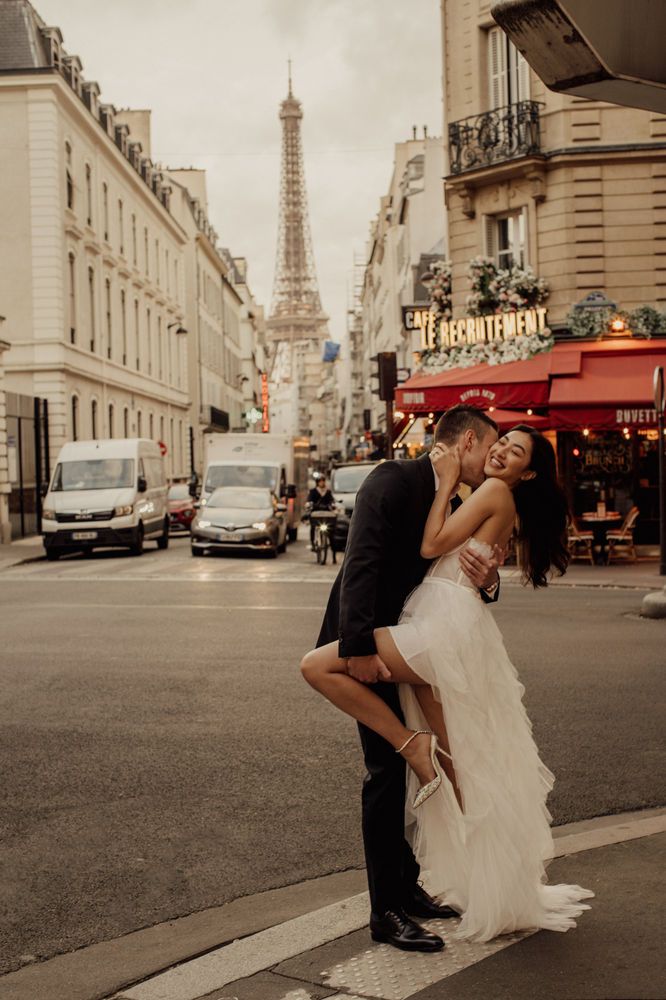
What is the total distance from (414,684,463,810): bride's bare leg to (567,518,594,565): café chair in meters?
18.4

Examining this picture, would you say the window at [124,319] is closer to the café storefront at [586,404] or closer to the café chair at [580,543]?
the café storefront at [586,404]

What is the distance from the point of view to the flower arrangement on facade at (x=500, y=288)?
2562 centimetres

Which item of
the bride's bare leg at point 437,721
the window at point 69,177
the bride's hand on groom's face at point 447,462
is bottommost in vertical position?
the bride's bare leg at point 437,721

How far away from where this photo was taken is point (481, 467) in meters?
4.55

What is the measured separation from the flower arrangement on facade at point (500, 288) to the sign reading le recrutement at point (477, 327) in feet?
0.63

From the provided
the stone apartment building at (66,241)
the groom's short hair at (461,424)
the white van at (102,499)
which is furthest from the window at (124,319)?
the groom's short hair at (461,424)

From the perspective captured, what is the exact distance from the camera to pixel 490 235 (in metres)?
27.9

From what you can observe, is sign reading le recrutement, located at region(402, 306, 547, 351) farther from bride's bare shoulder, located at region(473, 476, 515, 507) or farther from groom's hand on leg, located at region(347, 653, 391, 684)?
groom's hand on leg, located at region(347, 653, 391, 684)

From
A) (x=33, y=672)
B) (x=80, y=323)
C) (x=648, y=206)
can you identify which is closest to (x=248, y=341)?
(x=80, y=323)

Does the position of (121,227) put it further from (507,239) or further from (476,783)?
(476,783)

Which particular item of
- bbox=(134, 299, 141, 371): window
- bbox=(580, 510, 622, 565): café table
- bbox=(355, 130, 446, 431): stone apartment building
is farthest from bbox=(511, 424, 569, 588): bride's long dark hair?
bbox=(134, 299, 141, 371): window

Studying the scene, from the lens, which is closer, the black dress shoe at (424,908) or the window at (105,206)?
the black dress shoe at (424,908)

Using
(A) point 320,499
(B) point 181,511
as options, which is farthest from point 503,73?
(B) point 181,511

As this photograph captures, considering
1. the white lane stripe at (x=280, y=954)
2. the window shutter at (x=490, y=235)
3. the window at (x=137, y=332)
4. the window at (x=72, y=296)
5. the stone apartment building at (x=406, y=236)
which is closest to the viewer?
the white lane stripe at (x=280, y=954)
